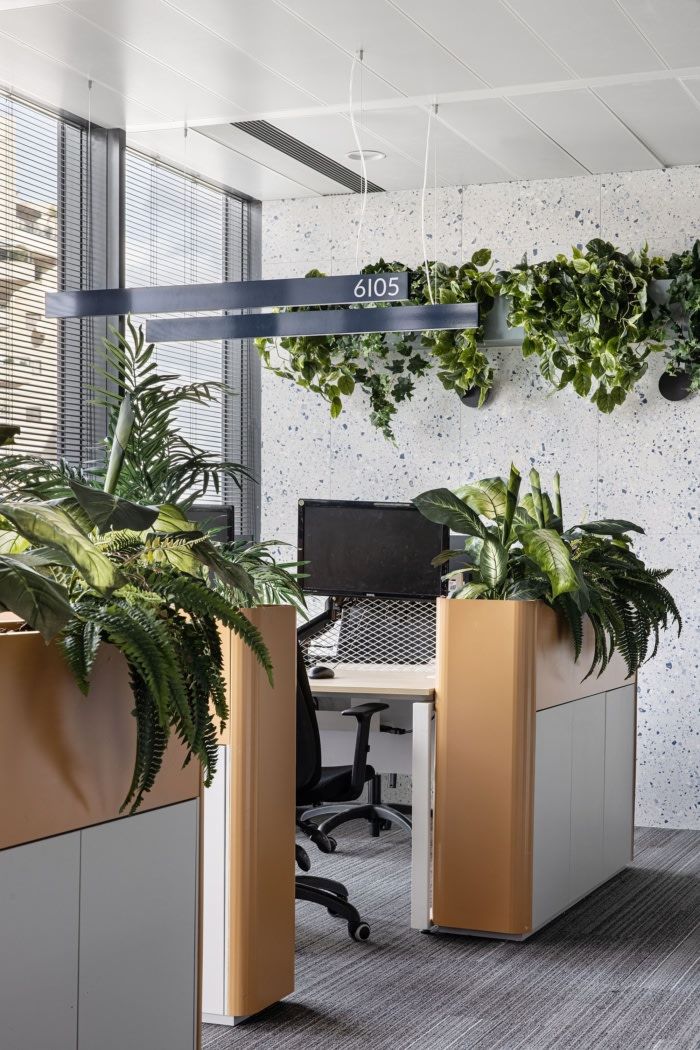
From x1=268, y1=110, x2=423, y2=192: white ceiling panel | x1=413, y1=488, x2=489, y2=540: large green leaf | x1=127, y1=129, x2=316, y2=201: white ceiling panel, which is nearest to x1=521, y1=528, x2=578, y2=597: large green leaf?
x1=413, y1=488, x2=489, y2=540: large green leaf

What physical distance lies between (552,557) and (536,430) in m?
2.06

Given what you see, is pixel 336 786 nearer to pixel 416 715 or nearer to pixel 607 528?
pixel 416 715

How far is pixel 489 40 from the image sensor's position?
13.8 feet

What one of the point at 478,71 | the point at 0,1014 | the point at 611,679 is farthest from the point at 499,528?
the point at 0,1014

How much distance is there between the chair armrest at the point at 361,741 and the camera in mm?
4457

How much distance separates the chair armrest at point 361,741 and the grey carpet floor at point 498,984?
16.9 inches

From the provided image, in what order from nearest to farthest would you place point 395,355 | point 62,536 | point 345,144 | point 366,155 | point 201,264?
point 62,536
point 345,144
point 366,155
point 395,355
point 201,264

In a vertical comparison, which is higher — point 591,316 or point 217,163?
point 217,163

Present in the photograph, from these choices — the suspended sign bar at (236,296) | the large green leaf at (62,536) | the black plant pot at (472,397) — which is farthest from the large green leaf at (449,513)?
the large green leaf at (62,536)

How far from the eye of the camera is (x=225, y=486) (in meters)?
6.22

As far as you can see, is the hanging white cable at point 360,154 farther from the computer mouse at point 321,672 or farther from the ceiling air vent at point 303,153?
the computer mouse at point 321,672

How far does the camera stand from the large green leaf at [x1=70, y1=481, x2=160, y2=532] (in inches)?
82.1

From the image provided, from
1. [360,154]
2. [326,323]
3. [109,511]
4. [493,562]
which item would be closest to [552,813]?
[493,562]

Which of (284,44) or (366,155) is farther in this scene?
(366,155)
